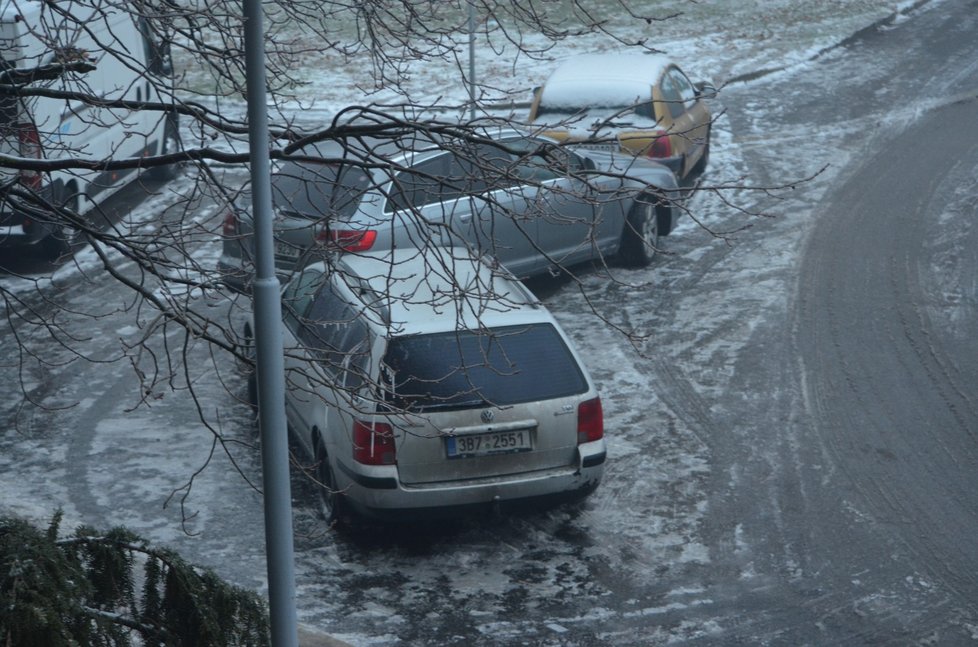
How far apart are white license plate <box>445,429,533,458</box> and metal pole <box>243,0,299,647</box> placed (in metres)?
2.29

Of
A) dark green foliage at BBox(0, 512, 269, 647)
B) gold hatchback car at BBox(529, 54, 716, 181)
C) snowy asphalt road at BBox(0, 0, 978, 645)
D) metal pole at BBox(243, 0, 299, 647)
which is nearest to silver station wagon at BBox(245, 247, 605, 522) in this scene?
snowy asphalt road at BBox(0, 0, 978, 645)

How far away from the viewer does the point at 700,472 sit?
8.36 metres

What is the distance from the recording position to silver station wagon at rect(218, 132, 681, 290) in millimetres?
5633

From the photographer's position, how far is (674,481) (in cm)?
824

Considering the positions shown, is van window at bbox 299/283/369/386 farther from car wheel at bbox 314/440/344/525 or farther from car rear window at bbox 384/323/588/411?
car wheel at bbox 314/440/344/525

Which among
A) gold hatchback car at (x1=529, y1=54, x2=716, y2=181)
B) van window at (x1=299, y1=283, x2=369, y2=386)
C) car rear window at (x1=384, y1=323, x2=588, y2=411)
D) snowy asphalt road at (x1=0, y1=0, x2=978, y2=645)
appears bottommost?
snowy asphalt road at (x1=0, y1=0, x2=978, y2=645)

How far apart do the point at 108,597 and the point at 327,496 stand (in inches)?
130

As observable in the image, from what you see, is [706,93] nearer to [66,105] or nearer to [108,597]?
[66,105]

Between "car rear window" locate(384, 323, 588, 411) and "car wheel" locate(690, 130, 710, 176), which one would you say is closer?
"car rear window" locate(384, 323, 588, 411)

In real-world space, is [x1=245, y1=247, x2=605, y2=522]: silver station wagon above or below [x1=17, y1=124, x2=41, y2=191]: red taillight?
below

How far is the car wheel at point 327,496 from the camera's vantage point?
294 inches

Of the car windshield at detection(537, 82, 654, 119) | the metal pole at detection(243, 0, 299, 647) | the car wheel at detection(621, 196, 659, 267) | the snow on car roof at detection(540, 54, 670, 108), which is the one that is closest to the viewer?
the metal pole at detection(243, 0, 299, 647)

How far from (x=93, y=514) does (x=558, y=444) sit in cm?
302

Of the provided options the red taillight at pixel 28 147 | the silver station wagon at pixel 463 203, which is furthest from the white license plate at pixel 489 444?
the red taillight at pixel 28 147
